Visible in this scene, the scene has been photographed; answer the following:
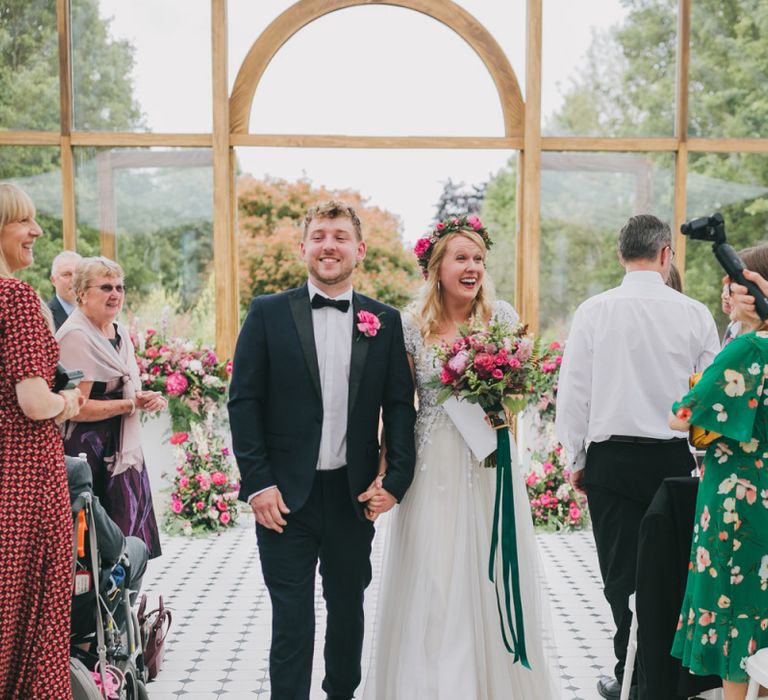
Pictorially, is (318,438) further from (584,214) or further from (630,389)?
(584,214)

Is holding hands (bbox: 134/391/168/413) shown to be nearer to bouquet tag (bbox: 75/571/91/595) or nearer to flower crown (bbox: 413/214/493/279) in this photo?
Answer: bouquet tag (bbox: 75/571/91/595)

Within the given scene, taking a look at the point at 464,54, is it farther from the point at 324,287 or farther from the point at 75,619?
the point at 75,619

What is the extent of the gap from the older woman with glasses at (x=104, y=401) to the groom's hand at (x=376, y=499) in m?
1.56

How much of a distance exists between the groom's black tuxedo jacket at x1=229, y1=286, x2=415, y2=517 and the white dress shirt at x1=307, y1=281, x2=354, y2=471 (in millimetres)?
37

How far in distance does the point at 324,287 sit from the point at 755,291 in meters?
1.42

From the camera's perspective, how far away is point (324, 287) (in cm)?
315

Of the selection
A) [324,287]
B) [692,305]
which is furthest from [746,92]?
[324,287]

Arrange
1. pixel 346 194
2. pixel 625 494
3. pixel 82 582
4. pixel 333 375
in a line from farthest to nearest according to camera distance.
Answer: pixel 346 194, pixel 625 494, pixel 333 375, pixel 82 582

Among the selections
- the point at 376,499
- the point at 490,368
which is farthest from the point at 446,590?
the point at 490,368

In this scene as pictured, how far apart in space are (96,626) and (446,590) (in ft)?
4.04

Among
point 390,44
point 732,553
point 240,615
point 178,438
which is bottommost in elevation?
point 240,615

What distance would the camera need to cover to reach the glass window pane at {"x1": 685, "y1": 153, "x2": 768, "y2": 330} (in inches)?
284

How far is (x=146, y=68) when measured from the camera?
7.20m

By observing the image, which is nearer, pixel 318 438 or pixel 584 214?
pixel 318 438
